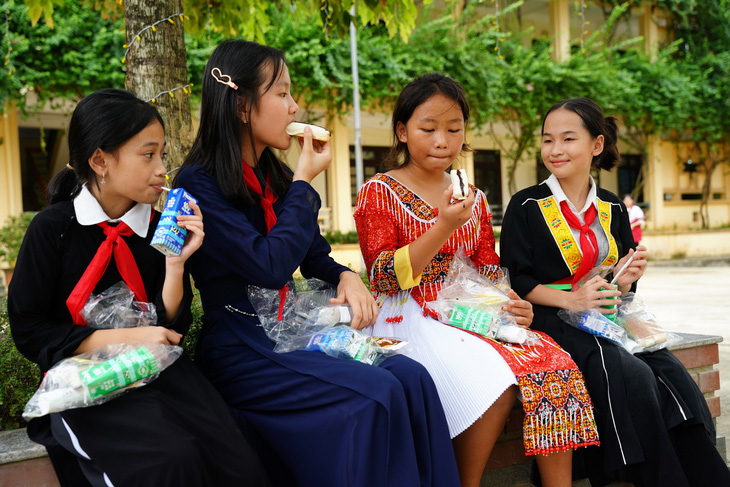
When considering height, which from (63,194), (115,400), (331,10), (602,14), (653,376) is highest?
(602,14)

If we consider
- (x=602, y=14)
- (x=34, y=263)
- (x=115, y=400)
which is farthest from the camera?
(x=602, y=14)

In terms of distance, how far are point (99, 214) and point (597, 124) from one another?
2.13 meters

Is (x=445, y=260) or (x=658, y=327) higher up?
(x=445, y=260)

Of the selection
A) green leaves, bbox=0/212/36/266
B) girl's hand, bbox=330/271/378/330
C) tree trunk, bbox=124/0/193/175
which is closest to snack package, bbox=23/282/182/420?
girl's hand, bbox=330/271/378/330

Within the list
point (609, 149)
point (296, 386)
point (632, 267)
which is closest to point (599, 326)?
point (632, 267)

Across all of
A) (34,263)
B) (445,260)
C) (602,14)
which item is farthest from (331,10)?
(602,14)

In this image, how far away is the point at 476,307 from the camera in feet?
7.94

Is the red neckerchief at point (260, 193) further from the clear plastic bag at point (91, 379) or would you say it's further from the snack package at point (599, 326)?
the snack package at point (599, 326)

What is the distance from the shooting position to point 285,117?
221 centimetres

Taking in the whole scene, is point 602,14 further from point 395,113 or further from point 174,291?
point 174,291

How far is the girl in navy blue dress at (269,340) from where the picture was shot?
182cm

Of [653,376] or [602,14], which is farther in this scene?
[602,14]

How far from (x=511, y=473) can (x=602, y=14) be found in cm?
1858

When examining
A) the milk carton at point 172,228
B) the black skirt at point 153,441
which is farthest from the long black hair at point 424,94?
the black skirt at point 153,441
